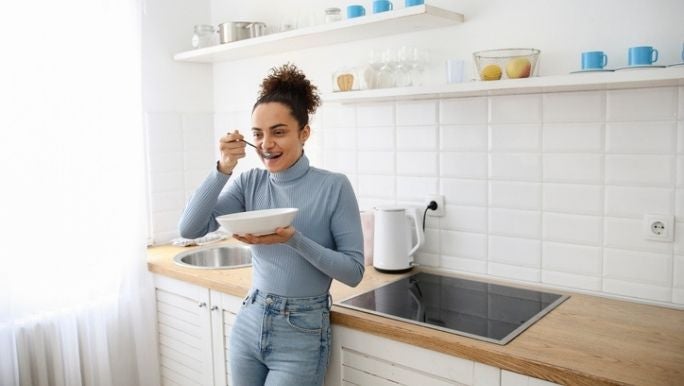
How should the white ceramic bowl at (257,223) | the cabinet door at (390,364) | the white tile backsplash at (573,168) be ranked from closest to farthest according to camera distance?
the white ceramic bowl at (257,223) < the cabinet door at (390,364) < the white tile backsplash at (573,168)

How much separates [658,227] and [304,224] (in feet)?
3.48

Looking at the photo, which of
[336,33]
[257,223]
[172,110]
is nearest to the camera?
[257,223]

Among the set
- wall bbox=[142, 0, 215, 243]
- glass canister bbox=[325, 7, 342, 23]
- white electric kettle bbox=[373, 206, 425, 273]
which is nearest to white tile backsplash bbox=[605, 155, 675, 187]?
white electric kettle bbox=[373, 206, 425, 273]

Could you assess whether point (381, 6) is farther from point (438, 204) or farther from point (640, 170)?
point (640, 170)

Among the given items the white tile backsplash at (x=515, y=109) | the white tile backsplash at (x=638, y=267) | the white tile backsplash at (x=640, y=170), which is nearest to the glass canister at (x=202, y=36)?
the white tile backsplash at (x=515, y=109)

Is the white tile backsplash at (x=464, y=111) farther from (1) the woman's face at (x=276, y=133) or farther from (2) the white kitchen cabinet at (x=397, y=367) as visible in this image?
(2) the white kitchen cabinet at (x=397, y=367)

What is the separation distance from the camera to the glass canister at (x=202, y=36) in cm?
281

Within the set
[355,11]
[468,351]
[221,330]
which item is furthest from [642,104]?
[221,330]

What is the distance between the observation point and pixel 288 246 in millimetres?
1618

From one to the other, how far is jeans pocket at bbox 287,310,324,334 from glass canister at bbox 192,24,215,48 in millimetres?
1681

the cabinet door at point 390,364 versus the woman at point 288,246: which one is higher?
the woman at point 288,246

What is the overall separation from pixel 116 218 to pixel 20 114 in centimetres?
54

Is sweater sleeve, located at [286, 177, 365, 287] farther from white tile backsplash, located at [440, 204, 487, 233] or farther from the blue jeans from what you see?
white tile backsplash, located at [440, 204, 487, 233]

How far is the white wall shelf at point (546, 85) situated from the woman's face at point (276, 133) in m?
0.56
